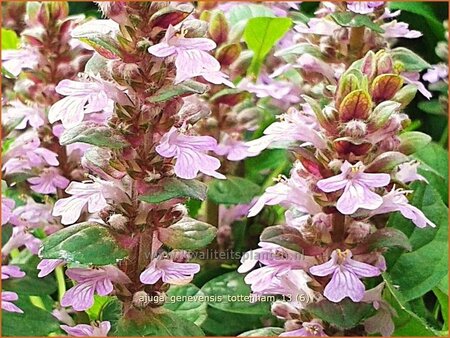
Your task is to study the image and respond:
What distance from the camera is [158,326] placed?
948 millimetres

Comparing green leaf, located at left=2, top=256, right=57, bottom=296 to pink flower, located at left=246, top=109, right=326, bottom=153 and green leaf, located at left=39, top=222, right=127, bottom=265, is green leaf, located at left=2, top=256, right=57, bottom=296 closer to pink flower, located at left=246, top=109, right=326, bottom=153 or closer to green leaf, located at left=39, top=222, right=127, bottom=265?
green leaf, located at left=39, top=222, right=127, bottom=265

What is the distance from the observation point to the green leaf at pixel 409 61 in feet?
3.93

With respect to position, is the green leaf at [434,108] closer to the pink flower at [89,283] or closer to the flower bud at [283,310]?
the flower bud at [283,310]

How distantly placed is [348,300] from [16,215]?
1.81 ft

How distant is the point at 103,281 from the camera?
94 centimetres

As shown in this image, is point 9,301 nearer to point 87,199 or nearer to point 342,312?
point 87,199

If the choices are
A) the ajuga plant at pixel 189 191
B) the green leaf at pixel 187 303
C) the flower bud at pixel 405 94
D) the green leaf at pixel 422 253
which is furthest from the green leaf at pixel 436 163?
the green leaf at pixel 187 303

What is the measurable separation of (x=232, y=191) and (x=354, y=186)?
15.5 inches

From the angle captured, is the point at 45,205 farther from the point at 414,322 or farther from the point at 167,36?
the point at 414,322

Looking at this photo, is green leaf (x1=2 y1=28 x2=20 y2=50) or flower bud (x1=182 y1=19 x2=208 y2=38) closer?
flower bud (x1=182 y1=19 x2=208 y2=38)

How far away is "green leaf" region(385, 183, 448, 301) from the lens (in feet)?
3.68

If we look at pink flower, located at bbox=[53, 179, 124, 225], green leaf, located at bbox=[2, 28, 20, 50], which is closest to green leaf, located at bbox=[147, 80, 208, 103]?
pink flower, located at bbox=[53, 179, 124, 225]

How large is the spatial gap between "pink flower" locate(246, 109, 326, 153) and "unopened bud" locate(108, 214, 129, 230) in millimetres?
196

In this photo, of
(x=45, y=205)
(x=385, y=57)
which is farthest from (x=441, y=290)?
(x=45, y=205)
